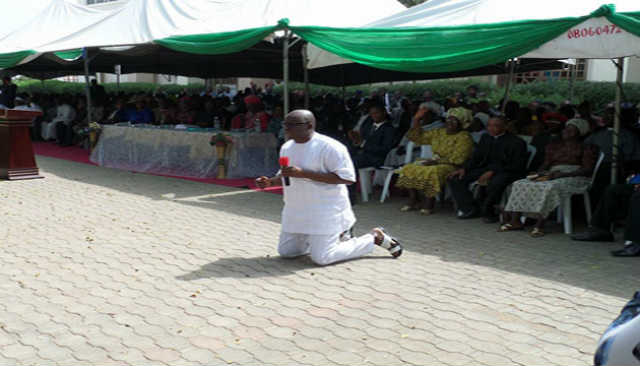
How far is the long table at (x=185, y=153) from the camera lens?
11078 mm

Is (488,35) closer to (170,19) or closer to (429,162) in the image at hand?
(429,162)

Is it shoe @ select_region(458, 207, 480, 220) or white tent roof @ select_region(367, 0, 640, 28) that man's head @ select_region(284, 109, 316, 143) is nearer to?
white tent roof @ select_region(367, 0, 640, 28)

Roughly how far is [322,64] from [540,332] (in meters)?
7.13

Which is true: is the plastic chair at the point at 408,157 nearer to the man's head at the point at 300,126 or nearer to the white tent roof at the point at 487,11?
the white tent roof at the point at 487,11

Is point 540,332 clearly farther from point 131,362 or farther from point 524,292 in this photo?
point 131,362

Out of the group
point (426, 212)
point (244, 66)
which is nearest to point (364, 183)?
point (426, 212)

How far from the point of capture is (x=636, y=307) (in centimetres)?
250

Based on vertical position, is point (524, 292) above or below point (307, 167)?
below

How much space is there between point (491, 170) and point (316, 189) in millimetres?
3170

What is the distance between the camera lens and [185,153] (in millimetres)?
11578

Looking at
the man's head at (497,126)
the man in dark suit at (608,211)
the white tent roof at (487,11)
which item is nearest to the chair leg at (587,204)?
the man in dark suit at (608,211)

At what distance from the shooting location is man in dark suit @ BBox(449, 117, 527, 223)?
7750 millimetres

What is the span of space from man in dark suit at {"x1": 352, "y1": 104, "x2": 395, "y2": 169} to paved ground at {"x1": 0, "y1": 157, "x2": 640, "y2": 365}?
1.38m

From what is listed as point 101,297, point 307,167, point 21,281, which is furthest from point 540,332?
point 21,281
